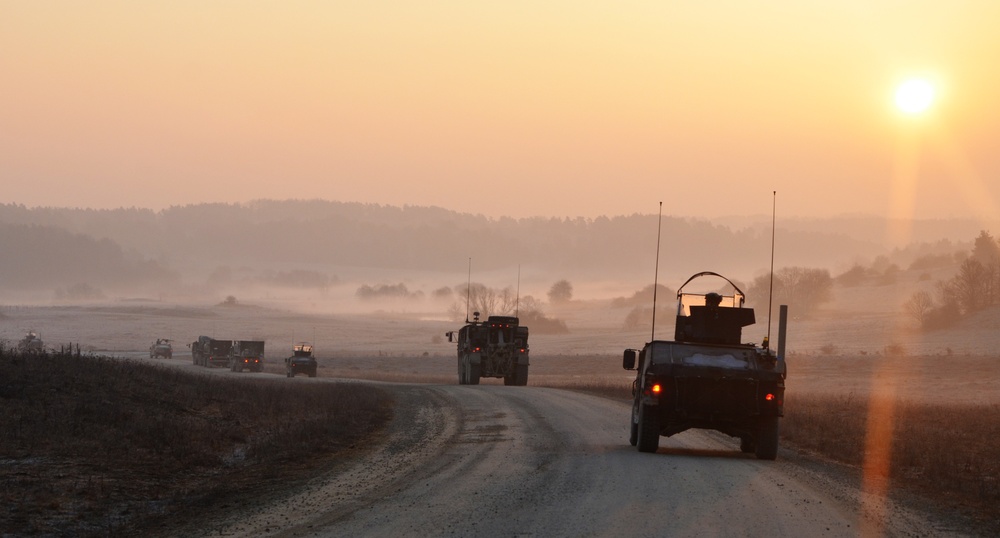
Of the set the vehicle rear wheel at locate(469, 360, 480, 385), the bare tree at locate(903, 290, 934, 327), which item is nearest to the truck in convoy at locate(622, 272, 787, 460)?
the vehicle rear wheel at locate(469, 360, 480, 385)

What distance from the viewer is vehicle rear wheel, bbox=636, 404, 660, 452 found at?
20.1 m

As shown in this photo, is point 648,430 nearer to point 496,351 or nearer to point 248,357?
point 496,351

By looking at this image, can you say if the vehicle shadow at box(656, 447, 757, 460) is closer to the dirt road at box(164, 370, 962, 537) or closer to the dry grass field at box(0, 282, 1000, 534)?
the dirt road at box(164, 370, 962, 537)

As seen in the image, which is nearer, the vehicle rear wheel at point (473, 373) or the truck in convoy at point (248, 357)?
the vehicle rear wheel at point (473, 373)

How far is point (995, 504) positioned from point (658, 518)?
595cm

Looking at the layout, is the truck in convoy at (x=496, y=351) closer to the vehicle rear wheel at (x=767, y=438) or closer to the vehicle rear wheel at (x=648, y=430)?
the vehicle rear wheel at (x=648, y=430)

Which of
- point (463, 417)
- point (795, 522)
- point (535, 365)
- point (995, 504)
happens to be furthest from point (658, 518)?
point (535, 365)

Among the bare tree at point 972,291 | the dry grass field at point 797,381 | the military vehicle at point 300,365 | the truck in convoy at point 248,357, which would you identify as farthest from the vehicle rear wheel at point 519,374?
the bare tree at point 972,291

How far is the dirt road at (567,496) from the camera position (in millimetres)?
12453

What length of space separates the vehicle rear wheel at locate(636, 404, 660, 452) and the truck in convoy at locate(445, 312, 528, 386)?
32.8 metres

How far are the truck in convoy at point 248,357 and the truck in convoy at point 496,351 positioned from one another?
95.7 feet

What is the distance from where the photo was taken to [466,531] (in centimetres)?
1205

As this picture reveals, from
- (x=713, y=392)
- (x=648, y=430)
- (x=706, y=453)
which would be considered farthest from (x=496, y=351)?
(x=713, y=392)

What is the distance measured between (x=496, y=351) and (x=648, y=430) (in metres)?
33.3
